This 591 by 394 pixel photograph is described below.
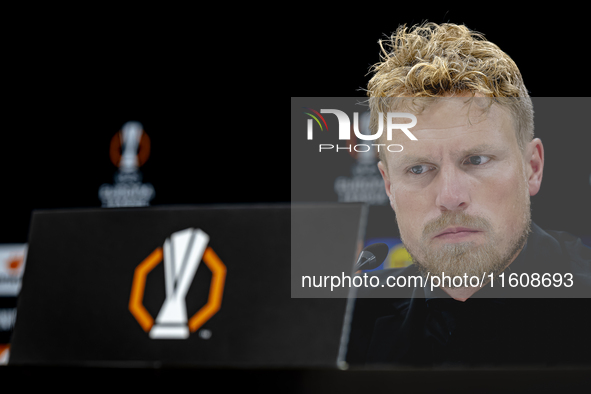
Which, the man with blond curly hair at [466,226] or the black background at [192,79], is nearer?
the man with blond curly hair at [466,226]

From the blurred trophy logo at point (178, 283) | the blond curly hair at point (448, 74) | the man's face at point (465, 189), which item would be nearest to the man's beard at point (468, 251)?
the man's face at point (465, 189)

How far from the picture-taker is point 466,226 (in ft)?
2.22

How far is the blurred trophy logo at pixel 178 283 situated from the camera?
2.37 feet

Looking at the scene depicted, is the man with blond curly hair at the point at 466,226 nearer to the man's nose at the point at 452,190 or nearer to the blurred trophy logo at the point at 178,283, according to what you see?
the man's nose at the point at 452,190

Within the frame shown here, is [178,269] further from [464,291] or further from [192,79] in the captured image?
[192,79]

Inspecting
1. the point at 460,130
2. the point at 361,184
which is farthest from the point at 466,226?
the point at 361,184

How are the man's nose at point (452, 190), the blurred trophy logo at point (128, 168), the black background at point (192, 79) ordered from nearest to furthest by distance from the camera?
the man's nose at point (452, 190)
the black background at point (192, 79)
the blurred trophy logo at point (128, 168)

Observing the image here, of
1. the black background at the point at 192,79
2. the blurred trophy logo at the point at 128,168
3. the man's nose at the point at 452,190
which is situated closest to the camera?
the man's nose at the point at 452,190

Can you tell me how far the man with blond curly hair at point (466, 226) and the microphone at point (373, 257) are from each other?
A: 4cm

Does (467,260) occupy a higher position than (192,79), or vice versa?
(192,79)

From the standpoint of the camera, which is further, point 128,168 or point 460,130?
point 128,168

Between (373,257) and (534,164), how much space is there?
0.84 ft

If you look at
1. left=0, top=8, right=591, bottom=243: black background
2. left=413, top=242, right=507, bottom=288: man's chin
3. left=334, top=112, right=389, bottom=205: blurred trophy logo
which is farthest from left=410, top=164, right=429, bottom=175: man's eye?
left=0, top=8, right=591, bottom=243: black background

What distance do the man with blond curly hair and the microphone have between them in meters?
0.04
